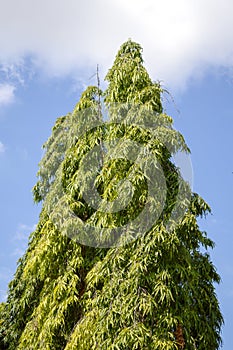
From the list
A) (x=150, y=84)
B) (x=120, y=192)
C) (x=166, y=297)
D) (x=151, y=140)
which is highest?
(x=150, y=84)

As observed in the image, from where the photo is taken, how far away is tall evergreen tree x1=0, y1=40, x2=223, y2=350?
4301 millimetres

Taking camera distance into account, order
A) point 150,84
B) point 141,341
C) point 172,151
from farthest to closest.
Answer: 1. point 150,84
2. point 172,151
3. point 141,341

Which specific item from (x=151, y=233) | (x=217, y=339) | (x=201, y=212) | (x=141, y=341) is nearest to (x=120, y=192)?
(x=151, y=233)

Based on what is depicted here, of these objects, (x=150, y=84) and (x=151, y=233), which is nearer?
(x=151, y=233)

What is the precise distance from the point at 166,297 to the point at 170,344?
392 millimetres

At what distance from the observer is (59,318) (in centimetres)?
493

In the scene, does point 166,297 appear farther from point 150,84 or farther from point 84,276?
point 150,84

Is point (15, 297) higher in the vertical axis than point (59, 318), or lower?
higher

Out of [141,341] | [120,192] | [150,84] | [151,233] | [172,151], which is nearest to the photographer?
[141,341]

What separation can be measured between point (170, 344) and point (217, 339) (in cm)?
154

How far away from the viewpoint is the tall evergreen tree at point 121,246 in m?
4.30

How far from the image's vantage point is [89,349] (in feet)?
15.1

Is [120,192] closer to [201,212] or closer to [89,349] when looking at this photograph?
[201,212]

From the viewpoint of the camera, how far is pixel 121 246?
4.59 meters
